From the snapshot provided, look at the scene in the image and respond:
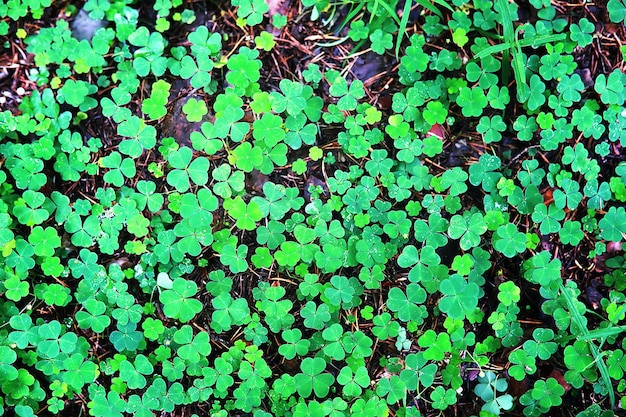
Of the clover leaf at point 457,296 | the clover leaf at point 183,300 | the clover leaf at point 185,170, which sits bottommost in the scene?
the clover leaf at point 183,300

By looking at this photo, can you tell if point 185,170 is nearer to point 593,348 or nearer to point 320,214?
point 320,214

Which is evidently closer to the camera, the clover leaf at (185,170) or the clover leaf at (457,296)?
the clover leaf at (457,296)

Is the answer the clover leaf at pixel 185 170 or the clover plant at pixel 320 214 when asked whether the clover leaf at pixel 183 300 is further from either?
the clover leaf at pixel 185 170

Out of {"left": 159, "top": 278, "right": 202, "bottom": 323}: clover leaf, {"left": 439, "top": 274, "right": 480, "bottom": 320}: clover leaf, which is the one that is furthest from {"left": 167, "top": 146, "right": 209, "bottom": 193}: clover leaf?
{"left": 439, "top": 274, "right": 480, "bottom": 320}: clover leaf

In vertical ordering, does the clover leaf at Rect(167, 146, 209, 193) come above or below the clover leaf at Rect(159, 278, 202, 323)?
above

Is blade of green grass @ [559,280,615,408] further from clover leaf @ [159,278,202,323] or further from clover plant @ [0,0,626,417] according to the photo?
clover leaf @ [159,278,202,323]

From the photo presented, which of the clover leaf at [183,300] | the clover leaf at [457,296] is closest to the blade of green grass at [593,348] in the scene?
the clover leaf at [457,296]

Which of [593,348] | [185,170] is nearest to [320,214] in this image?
[185,170]

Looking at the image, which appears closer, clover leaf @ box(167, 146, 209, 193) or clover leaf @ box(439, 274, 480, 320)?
clover leaf @ box(439, 274, 480, 320)

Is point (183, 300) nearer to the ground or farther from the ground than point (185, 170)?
nearer to the ground

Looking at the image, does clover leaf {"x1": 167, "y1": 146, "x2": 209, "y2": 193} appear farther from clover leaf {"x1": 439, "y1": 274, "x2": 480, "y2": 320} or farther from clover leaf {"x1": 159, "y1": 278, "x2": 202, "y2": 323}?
clover leaf {"x1": 439, "y1": 274, "x2": 480, "y2": 320}

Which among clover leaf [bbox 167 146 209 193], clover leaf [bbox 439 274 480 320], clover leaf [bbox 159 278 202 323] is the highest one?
clover leaf [bbox 167 146 209 193]

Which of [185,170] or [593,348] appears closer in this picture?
[593,348]
